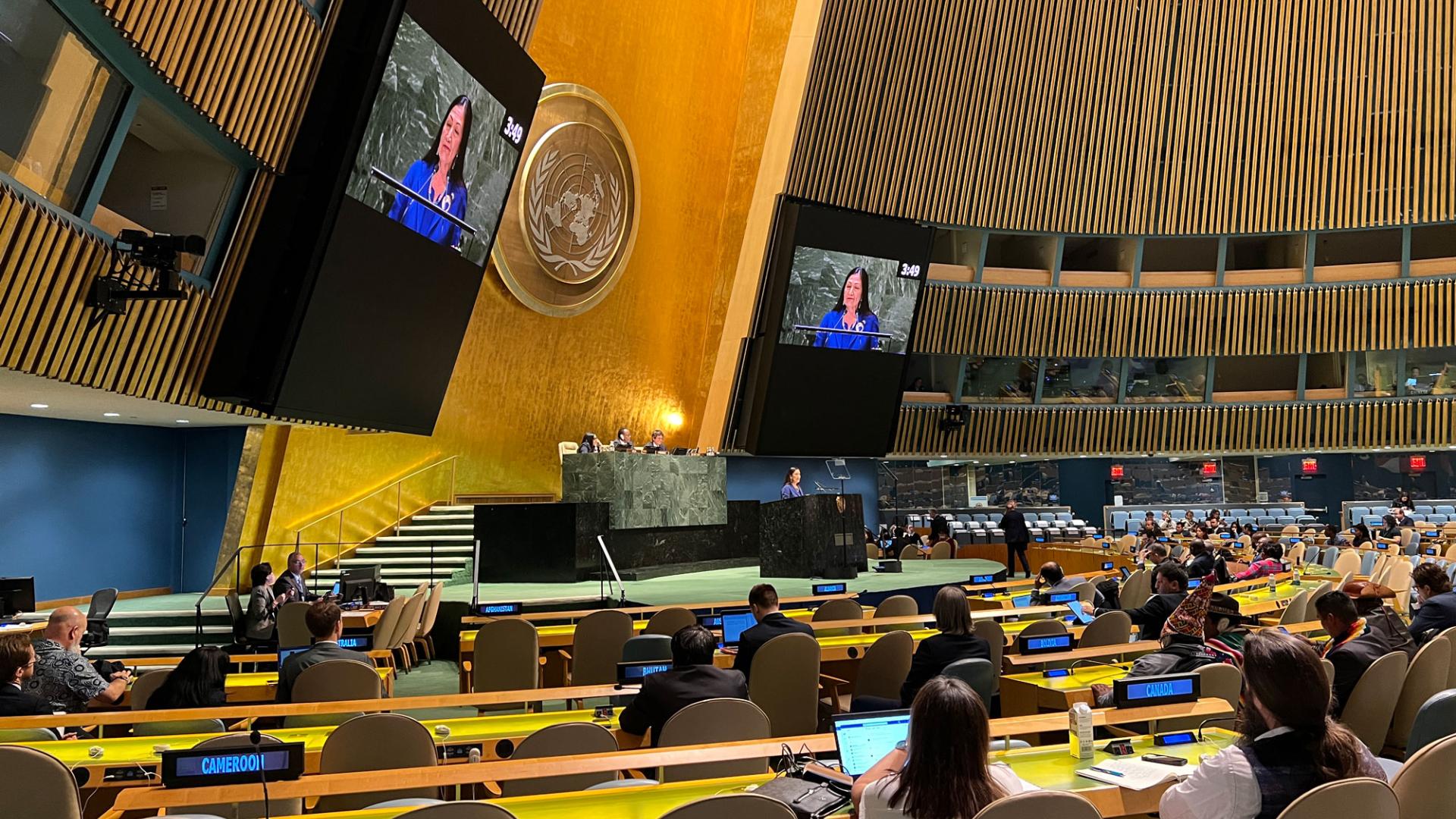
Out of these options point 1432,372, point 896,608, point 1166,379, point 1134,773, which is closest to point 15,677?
point 1134,773

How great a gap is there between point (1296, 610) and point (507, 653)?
6202 mm

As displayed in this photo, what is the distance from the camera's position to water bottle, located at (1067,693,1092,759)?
3.93 meters

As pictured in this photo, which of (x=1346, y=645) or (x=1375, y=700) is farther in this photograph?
(x=1346, y=645)

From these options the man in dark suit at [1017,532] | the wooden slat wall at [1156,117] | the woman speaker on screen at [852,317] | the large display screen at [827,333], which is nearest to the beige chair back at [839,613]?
the large display screen at [827,333]

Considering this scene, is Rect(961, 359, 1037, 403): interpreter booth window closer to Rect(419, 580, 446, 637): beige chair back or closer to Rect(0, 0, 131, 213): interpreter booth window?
Rect(419, 580, 446, 637): beige chair back

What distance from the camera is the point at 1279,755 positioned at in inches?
118

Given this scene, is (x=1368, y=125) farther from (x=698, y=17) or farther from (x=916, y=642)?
(x=916, y=642)

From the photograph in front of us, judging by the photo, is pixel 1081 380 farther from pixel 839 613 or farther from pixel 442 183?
pixel 442 183

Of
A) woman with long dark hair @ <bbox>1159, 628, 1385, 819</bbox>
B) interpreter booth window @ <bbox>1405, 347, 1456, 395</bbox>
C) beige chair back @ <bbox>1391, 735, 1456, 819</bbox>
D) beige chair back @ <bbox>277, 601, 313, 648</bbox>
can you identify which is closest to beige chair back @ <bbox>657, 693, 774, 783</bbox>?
woman with long dark hair @ <bbox>1159, 628, 1385, 819</bbox>

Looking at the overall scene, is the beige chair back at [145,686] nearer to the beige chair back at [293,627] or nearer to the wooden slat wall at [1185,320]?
the beige chair back at [293,627]

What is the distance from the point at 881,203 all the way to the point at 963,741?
57.5ft

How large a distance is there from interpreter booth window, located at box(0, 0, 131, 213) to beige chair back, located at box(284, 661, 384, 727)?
3516 millimetres

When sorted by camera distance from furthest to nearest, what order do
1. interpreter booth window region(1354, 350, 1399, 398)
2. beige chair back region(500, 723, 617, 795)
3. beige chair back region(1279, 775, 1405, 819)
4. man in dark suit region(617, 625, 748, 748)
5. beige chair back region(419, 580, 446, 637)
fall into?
1. interpreter booth window region(1354, 350, 1399, 398)
2. beige chair back region(419, 580, 446, 637)
3. man in dark suit region(617, 625, 748, 748)
4. beige chair back region(500, 723, 617, 795)
5. beige chair back region(1279, 775, 1405, 819)

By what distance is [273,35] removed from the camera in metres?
8.17
